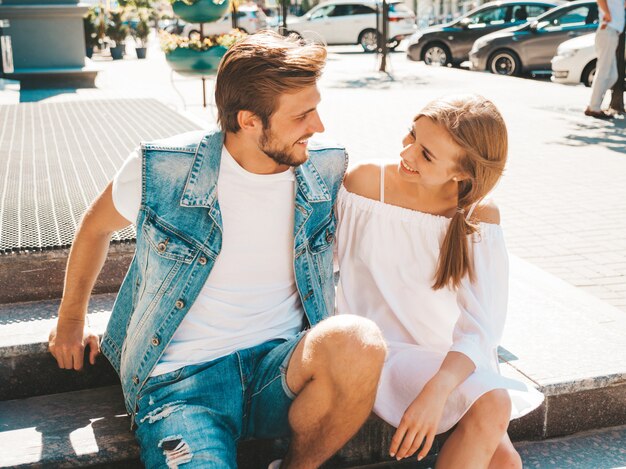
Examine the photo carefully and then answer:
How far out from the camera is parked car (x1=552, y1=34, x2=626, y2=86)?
13197 millimetres

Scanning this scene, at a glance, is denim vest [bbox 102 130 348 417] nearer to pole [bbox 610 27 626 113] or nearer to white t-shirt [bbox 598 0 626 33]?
white t-shirt [bbox 598 0 626 33]

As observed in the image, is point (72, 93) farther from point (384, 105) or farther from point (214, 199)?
point (214, 199)

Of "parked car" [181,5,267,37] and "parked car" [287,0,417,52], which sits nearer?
"parked car" [287,0,417,52]

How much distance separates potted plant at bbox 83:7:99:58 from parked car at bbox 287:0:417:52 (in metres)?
6.31

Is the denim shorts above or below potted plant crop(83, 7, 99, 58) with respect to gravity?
below

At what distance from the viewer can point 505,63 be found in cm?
1700

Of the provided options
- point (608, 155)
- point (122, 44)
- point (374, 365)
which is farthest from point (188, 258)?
point (122, 44)

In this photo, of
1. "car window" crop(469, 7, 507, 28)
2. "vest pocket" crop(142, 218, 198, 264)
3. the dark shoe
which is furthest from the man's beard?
"car window" crop(469, 7, 507, 28)

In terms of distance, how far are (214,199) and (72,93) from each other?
9.02 metres

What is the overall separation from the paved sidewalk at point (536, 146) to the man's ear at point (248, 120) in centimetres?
251

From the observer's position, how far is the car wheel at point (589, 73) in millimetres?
13422

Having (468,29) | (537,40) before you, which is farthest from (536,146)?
(468,29)

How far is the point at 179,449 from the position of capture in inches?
86.3

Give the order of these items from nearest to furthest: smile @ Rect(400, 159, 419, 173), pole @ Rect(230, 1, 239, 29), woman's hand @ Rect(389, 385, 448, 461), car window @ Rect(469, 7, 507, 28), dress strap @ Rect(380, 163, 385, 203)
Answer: woman's hand @ Rect(389, 385, 448, 461) < smile @ Rect(400, 159, 419, 173) < dress strap @ Rect(380, 163, 385, 203) < pole @ Rect(230, 1, 239, 29) < car window @ Rect(469, 7, 507, 28)
